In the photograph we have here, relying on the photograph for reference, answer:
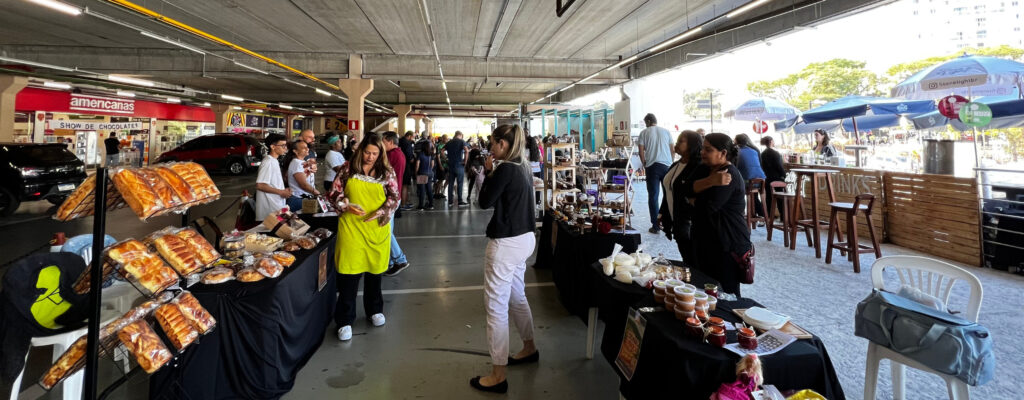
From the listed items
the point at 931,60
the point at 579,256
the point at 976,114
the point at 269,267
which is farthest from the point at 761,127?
the point at 269,267

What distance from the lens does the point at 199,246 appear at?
5.68 ft

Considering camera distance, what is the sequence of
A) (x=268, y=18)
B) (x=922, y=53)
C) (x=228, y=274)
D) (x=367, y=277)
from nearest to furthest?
1. (x=228, y=274)
2. (x=367, y=277)
3. (x=268, y=18)
4. (x=922, y=53)

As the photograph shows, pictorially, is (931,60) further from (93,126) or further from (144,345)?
(93,126)

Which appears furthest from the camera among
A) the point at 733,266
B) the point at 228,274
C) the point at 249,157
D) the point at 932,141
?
the point at 249,157

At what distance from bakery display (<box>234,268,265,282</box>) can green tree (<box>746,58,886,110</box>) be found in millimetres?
25100

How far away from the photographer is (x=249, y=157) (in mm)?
15820

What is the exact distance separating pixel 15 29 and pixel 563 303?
45.5 ft

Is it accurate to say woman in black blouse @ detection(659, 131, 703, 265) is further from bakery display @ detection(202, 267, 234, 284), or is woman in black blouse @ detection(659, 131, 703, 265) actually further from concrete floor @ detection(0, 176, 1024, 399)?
bakery display @ detection(202, 267, 234, 284)

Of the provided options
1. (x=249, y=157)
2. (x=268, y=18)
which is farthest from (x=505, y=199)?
(x=249, y=157)

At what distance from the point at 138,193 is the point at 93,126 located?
23.0 metres

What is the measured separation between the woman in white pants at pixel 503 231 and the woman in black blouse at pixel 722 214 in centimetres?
108

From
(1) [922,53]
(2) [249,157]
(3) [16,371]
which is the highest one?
(1) [922,53]

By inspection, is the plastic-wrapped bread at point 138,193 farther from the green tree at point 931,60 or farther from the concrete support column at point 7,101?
the green tree at point 931,60

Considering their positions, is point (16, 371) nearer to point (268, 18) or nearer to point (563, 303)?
point (563, 303)
